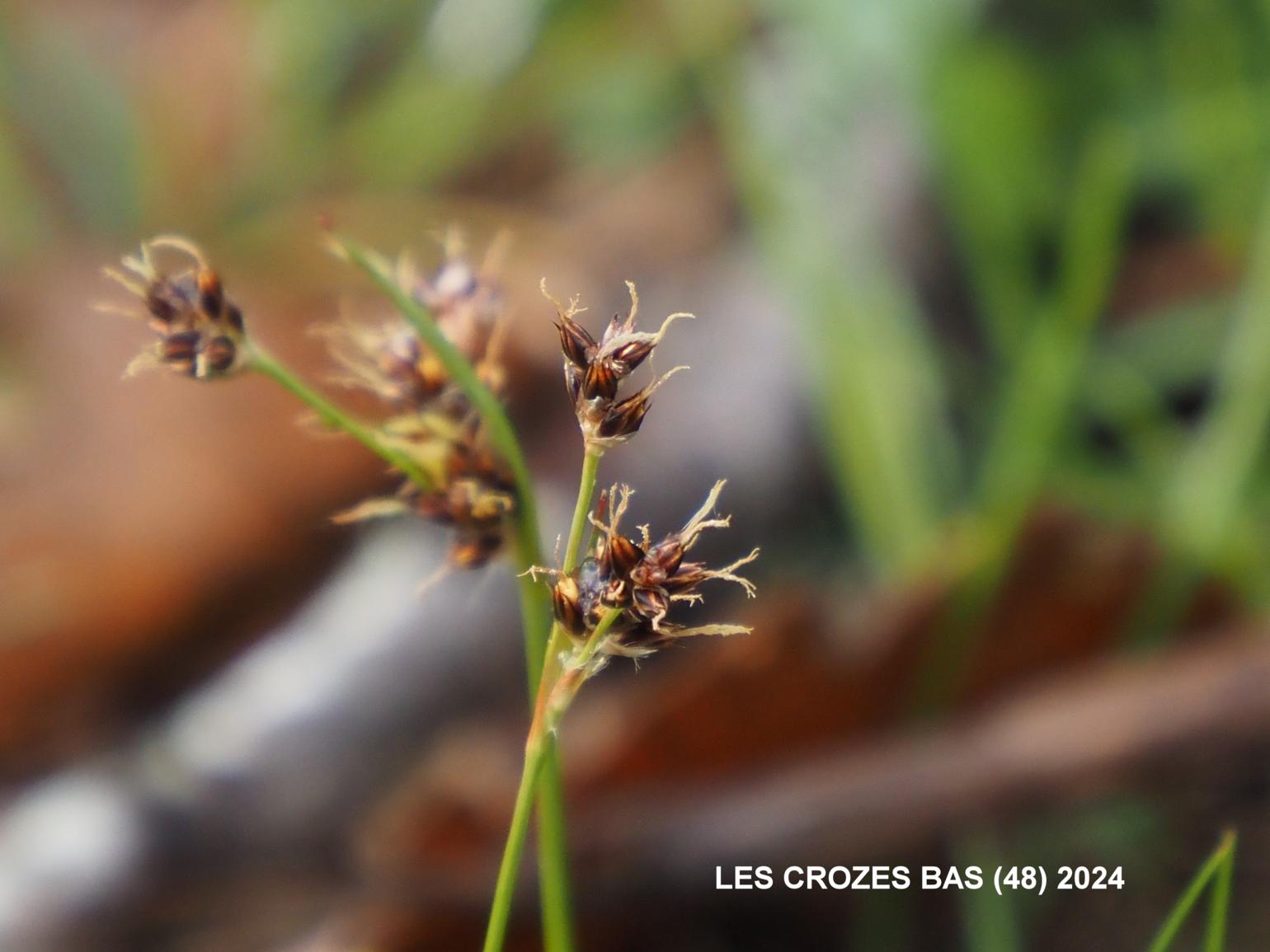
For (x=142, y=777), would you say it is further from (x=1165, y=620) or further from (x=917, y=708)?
(x=1165, y=620)

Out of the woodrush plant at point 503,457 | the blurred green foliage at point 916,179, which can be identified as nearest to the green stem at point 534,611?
the woodrush plant at point 503,457

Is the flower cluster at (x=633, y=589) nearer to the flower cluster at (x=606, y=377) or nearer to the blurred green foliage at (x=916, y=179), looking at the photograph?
the flower cluster at (x=606, y=377)

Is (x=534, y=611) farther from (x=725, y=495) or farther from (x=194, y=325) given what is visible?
(x=725, y=495)

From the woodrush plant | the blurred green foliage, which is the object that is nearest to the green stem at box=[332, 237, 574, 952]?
the woodrush plant

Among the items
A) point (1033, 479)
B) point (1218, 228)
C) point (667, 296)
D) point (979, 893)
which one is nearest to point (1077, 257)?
point (1218, 228)

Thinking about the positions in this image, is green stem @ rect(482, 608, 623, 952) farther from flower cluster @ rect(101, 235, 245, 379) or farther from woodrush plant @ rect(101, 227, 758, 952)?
flower cluster @ rect(101, 235, 245, 379)

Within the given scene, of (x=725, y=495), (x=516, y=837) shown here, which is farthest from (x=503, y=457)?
(x=725, y=495)
